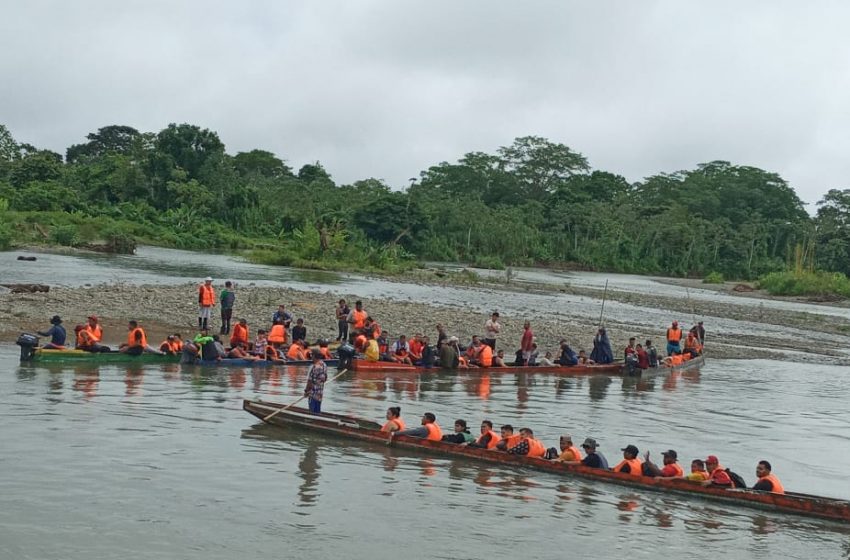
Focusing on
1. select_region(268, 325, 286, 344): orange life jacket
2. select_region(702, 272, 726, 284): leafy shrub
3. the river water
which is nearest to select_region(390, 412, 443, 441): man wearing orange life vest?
the river water

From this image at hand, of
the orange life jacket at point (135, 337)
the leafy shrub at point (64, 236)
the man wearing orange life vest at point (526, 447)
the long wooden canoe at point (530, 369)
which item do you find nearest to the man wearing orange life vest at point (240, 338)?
the orange life jacket at point (135, 337)

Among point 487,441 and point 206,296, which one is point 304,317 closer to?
point 206,296

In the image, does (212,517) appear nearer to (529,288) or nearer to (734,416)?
(734,416)

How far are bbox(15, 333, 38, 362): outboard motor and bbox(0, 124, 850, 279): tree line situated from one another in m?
37.5

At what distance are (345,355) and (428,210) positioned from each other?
6818cm

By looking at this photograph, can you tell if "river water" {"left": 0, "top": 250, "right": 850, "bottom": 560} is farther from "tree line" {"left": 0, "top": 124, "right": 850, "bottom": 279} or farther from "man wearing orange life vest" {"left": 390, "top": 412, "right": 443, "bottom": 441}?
"tree line" {"left": 0, "top": 124, "right": 850, "bottom": 279}

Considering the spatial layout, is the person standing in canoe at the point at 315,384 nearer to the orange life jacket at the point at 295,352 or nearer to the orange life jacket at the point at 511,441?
the orange life jacket at the point at 511,441

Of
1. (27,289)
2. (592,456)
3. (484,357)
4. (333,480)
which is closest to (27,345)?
(333,480)

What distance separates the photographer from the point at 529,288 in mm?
64938

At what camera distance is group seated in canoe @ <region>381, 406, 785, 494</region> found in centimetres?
1652

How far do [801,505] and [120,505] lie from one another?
11.2 metres

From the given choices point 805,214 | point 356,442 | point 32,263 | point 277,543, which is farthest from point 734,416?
point 805,214

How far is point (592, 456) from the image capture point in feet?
57.1

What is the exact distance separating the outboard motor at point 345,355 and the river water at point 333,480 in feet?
2.14
